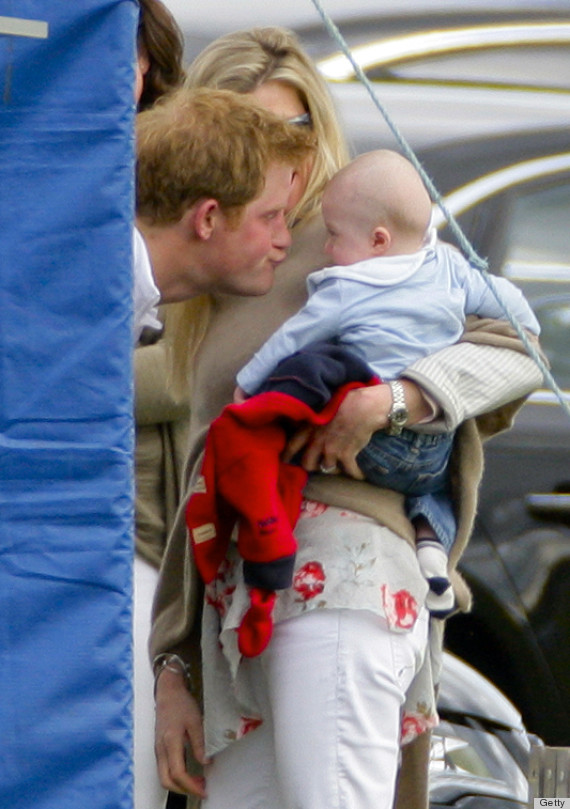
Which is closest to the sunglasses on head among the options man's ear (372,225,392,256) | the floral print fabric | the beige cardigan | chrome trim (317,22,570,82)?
the beige cardigan

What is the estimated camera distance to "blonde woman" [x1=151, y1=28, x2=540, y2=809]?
1938mm

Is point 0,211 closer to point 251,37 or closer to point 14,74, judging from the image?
point 14,74

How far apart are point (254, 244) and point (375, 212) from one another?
173 millimetres

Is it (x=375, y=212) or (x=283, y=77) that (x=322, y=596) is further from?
(x=283, y=77)

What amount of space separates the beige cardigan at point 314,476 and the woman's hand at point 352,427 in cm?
4

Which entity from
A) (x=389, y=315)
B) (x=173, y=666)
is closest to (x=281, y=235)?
(x=389, y=315)

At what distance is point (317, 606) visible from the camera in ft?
6.44

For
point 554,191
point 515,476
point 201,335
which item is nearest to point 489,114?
point 554,191

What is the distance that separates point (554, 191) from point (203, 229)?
1295 millimetres

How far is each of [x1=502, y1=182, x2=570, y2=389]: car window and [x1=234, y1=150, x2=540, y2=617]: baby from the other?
3.35ft

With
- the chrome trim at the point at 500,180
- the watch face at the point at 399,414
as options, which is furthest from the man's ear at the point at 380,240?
the chrome trim at the point at 500,180

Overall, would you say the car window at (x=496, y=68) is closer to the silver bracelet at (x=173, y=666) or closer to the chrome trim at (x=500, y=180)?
the chrome trim at (x=500, y=180)

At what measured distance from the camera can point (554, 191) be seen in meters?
3.14

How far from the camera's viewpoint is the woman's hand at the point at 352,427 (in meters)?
1.98
